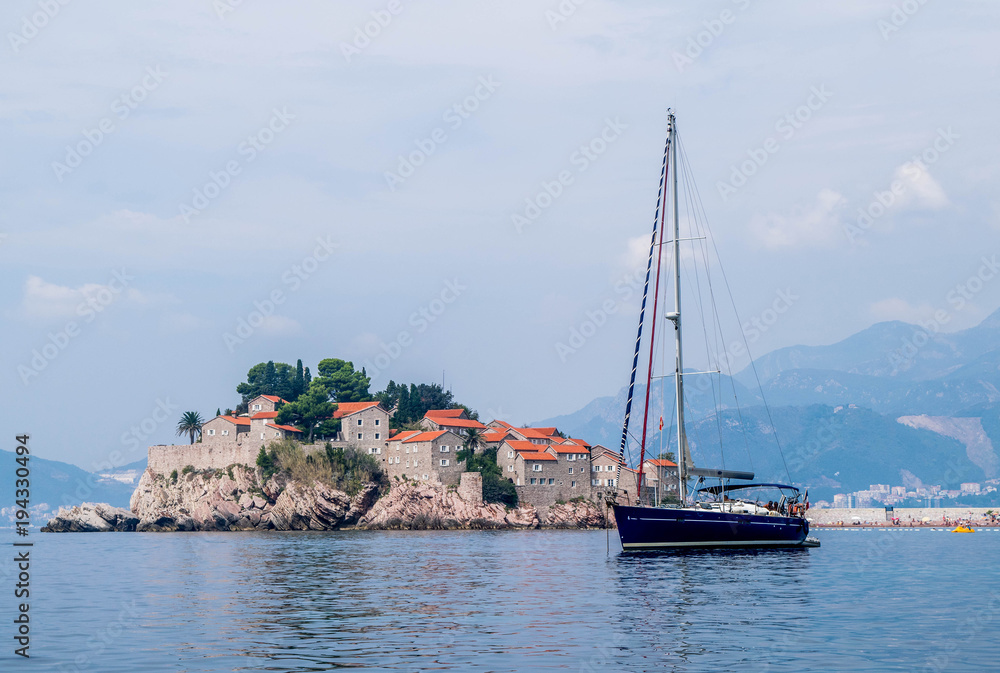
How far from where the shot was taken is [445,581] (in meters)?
44.6

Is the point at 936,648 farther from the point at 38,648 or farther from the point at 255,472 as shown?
the point at 255,472

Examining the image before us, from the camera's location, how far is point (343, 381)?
147 m

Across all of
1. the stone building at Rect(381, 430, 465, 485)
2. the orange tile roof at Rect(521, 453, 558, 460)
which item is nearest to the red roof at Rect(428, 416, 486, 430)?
the stone building at Rect(381, 430, 465, 485)

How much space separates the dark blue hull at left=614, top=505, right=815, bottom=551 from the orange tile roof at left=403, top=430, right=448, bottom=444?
214 feet

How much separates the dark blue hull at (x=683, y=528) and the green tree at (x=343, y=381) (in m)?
89.9

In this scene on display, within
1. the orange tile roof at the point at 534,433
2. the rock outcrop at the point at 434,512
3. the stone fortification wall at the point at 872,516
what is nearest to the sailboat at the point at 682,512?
the rock outcrop at the point at 434,512

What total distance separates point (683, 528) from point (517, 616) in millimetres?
30212

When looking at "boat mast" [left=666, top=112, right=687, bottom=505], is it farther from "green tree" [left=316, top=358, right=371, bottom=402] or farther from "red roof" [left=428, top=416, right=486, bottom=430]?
"green tree" [left=316, top=358, right=371, bottom=402]

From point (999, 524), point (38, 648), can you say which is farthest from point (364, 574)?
point (999, 524)

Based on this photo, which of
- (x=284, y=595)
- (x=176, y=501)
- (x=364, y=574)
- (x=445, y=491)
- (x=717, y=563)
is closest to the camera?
(x=284, y=595)

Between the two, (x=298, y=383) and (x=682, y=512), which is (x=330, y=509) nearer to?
(x=298, y=383)

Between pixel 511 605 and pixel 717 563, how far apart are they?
21.3m

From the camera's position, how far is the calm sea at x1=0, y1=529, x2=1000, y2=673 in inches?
963

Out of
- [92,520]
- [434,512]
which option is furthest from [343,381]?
[92,520]
